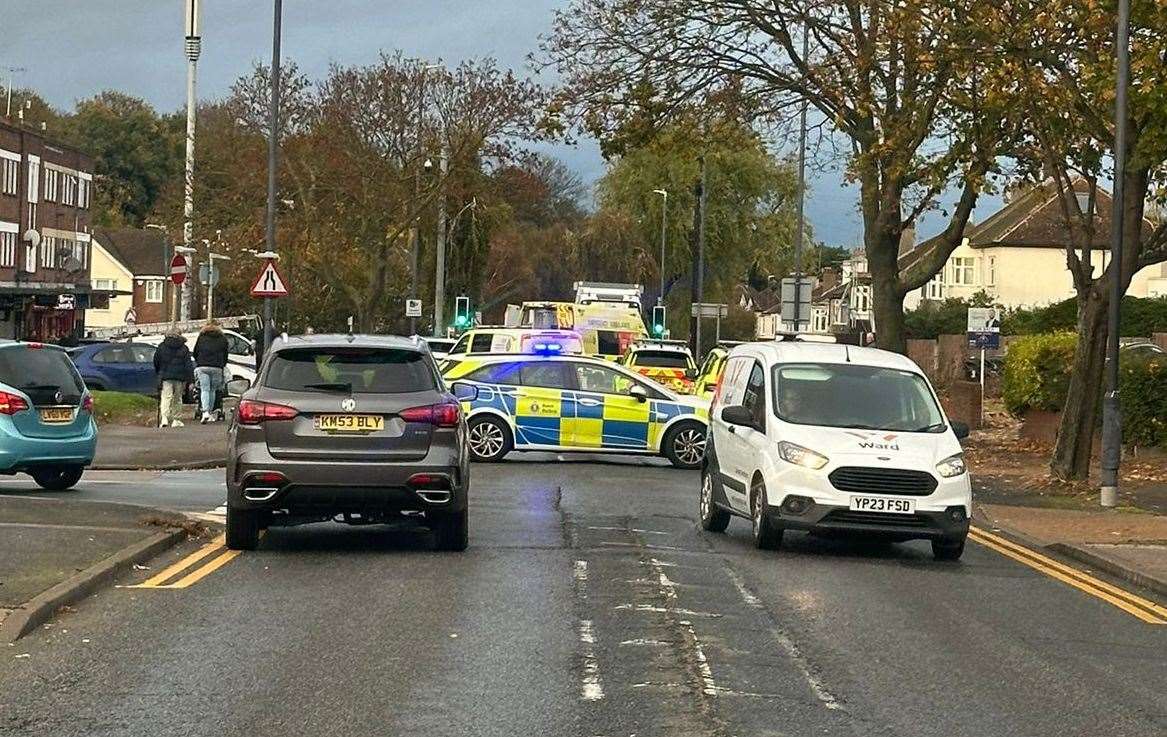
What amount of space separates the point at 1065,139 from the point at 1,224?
53672 mm

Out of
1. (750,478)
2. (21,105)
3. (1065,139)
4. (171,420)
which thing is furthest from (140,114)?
(750,478)

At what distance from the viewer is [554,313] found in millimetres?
46531

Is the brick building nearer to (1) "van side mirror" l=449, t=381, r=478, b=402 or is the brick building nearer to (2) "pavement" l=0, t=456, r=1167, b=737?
(1) "van side mirror" l=449, t=381, r=478, b=402

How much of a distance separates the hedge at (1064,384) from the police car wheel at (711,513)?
40.3ft

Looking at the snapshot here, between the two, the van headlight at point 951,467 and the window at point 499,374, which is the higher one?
the window at point 499,374

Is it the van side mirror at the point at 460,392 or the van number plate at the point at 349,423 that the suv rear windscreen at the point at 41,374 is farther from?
the van number plate at the point at 349,423

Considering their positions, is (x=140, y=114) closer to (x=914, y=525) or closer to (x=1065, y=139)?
(x=1065, y=139)

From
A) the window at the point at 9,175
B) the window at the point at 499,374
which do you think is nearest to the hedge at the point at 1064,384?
the window at the point at 499,374

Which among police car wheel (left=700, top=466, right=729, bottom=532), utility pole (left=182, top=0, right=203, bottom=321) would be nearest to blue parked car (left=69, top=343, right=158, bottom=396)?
utility pole (left=182, top=0, right=203, bottom=321)

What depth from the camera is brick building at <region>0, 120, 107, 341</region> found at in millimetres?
65812

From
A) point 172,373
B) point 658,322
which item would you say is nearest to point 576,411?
point 172,373

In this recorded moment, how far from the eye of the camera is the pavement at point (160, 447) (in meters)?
24.9

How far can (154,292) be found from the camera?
115688 mm

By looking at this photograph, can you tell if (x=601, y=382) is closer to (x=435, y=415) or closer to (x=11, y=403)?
(x=11, y=403)
